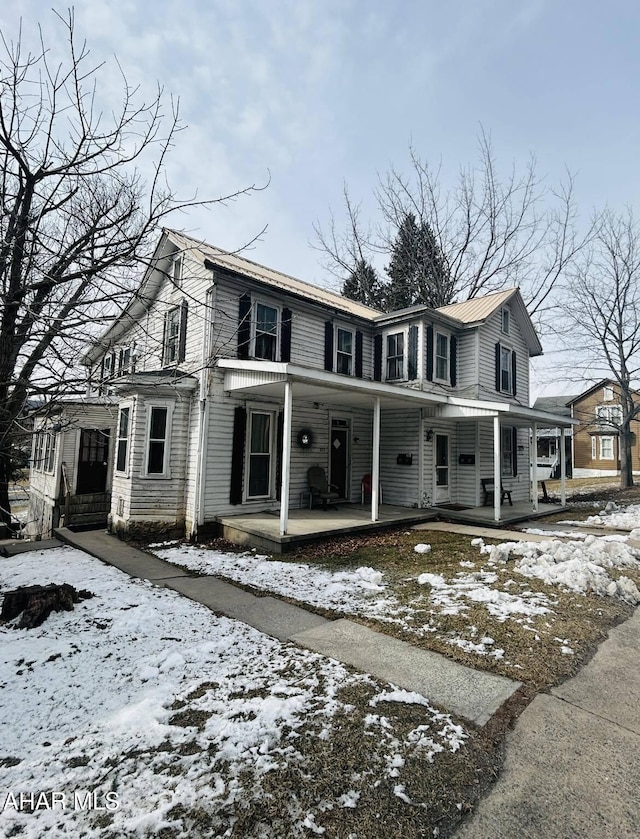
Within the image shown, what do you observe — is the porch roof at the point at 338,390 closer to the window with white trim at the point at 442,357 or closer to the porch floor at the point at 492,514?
the window with white trim at the point at 442,357

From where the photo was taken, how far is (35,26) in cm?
354

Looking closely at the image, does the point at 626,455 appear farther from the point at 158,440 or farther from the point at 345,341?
the point at 158,440

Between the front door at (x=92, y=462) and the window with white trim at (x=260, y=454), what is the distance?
6.02m

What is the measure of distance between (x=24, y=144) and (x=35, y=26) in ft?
3.02

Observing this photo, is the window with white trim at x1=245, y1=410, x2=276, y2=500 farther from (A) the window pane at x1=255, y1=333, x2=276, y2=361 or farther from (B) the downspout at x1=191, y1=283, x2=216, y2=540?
(A) the window pane at x1=255, y1=333, x2=276, y2=361

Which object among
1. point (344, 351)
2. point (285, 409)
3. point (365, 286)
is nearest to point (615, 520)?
point (344, 351)

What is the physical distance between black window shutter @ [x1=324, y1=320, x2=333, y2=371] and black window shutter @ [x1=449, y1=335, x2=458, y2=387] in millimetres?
3972

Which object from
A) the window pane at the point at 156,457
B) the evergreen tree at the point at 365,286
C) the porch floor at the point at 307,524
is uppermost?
the evergreen tree at the point at 365,286

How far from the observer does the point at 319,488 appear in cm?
1055

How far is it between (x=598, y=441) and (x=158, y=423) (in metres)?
33.9

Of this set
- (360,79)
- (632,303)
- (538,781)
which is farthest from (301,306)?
(632,303)

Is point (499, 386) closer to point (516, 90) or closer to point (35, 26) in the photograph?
point (516, 90)

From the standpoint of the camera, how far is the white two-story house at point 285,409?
887cm

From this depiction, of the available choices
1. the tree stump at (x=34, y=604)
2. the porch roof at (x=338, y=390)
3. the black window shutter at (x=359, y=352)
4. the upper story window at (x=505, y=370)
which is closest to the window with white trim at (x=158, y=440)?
the porch roof at (x=338, y=390)
